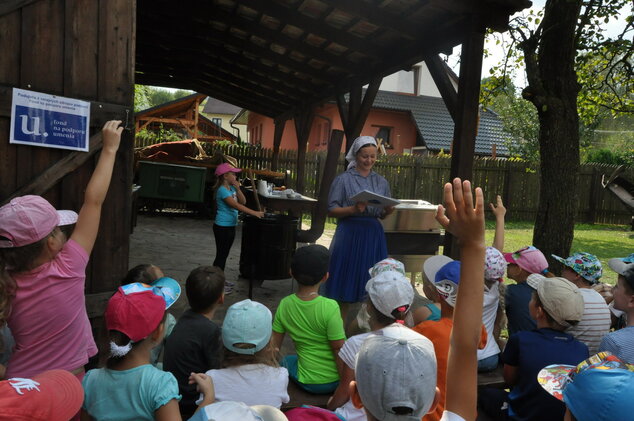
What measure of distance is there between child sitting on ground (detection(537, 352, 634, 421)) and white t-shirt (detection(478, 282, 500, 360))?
1712 millimetres

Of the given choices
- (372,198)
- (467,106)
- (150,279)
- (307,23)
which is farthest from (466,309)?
(307,23)

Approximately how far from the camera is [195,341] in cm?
232

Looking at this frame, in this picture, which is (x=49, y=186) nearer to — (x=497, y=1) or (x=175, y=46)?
(x=497, y=1)

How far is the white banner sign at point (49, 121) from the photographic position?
270 cm

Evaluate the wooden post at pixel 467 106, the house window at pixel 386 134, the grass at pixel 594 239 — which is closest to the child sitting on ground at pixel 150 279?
the wooden post at pixel 467 106

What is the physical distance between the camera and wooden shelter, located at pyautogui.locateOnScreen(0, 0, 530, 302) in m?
2.78

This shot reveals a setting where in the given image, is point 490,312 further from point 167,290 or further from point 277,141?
point 277,141

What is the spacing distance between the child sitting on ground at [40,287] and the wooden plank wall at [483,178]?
12.6m

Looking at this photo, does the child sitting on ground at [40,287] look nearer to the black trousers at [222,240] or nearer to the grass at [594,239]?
the black trousers at [222,240]

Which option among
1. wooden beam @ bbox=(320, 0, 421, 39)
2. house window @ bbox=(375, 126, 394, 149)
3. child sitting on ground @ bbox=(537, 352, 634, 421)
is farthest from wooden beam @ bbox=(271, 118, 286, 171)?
child sitting on ground @ bbox=(537, 352, 634, 421)

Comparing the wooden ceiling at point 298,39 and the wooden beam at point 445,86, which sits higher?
the wooden ceiling at point 298,39

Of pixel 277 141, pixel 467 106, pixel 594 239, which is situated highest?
pixel 277 141

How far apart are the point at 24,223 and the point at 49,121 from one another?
1279mm

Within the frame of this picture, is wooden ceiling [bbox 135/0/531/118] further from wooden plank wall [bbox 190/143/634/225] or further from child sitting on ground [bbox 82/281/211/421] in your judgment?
child sitting on ground [bbox 82/281/211/421]
